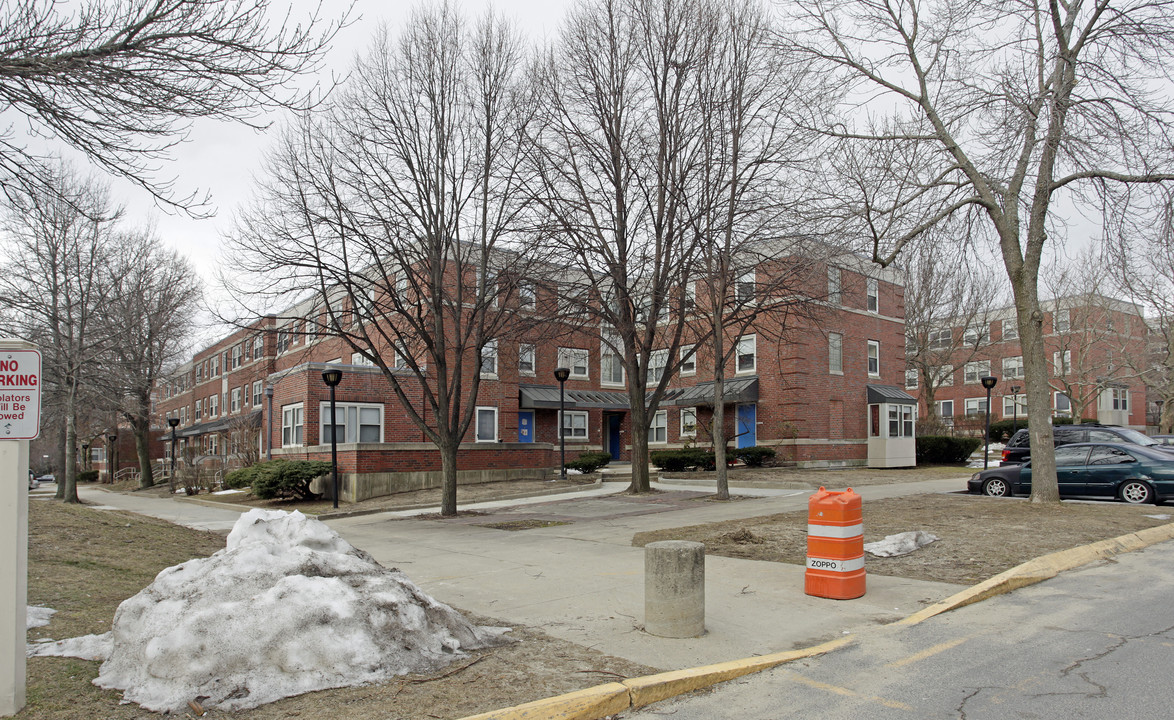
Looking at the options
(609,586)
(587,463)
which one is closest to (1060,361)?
(587,463)

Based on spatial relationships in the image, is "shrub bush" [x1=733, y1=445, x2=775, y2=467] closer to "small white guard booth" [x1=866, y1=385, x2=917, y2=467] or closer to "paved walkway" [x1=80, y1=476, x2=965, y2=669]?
"small white guard booth" [x1=866, y1=385, x2=917, y2=467]

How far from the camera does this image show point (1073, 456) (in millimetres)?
17109

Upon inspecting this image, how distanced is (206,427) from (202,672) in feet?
160

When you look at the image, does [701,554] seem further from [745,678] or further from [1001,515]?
[1001,515]

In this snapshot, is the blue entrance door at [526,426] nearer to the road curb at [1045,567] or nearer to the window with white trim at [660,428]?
the window with white trim at [660,428]

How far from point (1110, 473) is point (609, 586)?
13284 mm

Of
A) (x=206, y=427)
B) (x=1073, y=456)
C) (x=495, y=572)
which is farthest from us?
(x=206, y=427)

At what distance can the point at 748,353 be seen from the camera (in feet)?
109

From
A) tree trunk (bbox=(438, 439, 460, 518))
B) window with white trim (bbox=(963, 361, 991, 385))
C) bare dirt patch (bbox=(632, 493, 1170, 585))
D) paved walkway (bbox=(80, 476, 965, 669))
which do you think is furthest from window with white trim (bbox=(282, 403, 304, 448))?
window with white trim (bbox=(963, 361, 991, 385))

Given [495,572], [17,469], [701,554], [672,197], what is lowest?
[495,572]

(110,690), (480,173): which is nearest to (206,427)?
(480,173)

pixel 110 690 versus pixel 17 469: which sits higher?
pixel 17 469

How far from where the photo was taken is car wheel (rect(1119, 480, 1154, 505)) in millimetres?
15891

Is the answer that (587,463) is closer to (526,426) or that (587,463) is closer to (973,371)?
(526,426)
